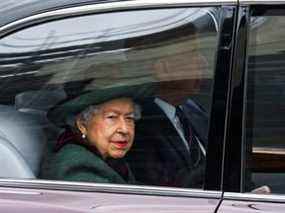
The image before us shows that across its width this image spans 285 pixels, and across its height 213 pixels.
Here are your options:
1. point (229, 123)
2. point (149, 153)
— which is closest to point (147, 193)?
point (149, 153)

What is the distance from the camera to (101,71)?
301 centimetres

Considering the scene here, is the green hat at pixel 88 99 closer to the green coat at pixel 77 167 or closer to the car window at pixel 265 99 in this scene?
the green coat at pixel 77 167

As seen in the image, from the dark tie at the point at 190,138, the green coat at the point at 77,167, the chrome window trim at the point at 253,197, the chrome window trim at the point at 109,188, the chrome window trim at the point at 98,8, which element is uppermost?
the chrome window trim at the point at 98,8

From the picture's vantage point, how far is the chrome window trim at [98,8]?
296cm

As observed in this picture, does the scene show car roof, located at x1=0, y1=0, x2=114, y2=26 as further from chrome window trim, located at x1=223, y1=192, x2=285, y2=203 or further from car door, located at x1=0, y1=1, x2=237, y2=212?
chrome window trim, located at x1=223, y1=192, x2=285, y2=203

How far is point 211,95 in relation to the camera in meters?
2.92

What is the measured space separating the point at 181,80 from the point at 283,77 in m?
0.32

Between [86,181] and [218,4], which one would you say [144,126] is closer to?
[86,181]

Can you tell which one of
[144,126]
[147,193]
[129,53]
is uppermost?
[129,53]

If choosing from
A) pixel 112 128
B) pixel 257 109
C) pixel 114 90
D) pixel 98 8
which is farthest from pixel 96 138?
pixel 257 109

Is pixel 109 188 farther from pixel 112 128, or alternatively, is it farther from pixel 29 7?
pixel 29 7

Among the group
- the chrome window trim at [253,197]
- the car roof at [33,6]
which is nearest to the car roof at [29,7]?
the car roof at [33,6]

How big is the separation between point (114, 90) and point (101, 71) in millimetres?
74

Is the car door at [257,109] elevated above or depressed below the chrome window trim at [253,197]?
above
